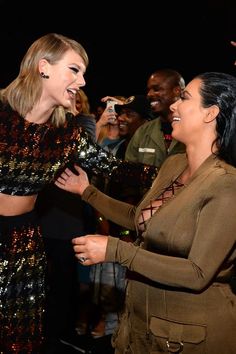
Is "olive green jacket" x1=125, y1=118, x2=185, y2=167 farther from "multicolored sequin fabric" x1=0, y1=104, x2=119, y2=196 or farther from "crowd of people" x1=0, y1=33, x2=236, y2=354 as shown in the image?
"multicolored sequin fabric" x1=0, y1=104, x2=119, y2=196

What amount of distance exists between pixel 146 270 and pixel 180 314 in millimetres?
267

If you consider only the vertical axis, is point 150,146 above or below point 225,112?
below

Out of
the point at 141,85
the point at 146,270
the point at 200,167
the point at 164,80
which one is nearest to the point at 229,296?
the point at 146,270

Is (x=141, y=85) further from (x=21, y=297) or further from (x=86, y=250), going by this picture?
(x=86, y=250)

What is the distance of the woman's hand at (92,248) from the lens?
1.88m

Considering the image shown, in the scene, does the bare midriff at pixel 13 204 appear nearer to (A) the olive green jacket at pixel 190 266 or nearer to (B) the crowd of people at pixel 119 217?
(B) the crowd of people at pixel 119 217

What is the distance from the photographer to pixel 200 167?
2.09 meters

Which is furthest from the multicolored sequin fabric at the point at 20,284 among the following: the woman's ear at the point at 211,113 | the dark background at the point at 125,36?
the dark background at the point at 125,36

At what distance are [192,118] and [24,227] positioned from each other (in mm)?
1124

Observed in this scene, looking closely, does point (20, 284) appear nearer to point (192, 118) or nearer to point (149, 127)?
point (192, 118)

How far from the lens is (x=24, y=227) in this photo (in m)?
2.76

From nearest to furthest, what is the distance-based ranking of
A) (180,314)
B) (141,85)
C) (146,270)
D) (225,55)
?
(146,270)
(180,314)
(225,55)
(141,85)

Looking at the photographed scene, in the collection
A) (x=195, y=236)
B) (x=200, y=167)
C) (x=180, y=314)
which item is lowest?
(x=180, y=314)

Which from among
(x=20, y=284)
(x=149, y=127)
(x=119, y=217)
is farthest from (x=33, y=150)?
(x=149, y=127)
